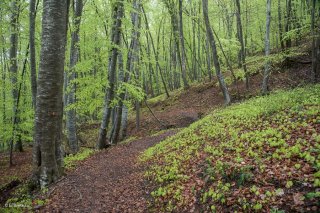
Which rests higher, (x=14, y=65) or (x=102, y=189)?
(x=14, y=65)

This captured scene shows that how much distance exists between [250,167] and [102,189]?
4576 millimetres

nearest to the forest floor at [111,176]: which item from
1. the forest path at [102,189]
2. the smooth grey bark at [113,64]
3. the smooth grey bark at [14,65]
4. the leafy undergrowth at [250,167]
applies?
the forest path at [102,189]

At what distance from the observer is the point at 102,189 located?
7.67m

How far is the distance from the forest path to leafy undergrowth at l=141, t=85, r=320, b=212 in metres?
0.50

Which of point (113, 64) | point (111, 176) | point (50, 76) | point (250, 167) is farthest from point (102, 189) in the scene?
point (113, 64)

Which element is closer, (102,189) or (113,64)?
(102,189)

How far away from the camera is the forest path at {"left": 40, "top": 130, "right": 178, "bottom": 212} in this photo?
6.36 metres

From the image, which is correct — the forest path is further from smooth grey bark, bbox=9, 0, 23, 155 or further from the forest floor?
smooth grey bark, bbox=9, 0, 23, 155

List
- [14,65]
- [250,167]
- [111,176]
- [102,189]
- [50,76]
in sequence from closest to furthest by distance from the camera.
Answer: [250,167], [50,76], [102,189], [111,176], [14,65]

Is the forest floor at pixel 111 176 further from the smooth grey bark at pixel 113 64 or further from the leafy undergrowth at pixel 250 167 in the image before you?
the smooth grey bark at pixel 113 64

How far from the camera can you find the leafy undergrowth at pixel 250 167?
422 cm

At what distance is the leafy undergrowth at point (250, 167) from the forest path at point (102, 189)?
502 millimetres

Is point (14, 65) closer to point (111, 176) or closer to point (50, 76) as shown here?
point (50, 76)

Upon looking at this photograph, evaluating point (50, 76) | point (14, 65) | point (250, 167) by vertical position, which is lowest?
point (250, 167)
